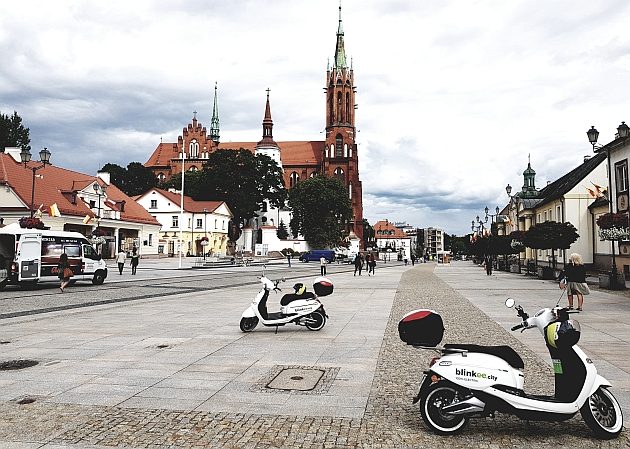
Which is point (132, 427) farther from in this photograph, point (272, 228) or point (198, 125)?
point (198, 125)

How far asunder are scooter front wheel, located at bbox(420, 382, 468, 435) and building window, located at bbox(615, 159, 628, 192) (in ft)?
88.7

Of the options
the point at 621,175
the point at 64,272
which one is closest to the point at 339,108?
the point at 621,175

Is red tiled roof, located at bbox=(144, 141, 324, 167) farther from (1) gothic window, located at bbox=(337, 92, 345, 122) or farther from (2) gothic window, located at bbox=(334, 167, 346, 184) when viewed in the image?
(1) gothic window, located at bbox=(337, 92, 345, 122)

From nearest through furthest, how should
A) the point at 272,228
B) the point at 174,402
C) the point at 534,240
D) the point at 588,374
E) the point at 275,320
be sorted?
the point at 588,374 → the point at 174,402 → the point at 275,320 → the point at 534,240 → the point at 272,228

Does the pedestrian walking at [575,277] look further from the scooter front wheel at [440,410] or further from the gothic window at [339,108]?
the gothic window at [339,108]

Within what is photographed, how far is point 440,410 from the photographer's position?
5.14 metres

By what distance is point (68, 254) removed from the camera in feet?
76.9

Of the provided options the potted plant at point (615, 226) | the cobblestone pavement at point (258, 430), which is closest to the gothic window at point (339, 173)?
the potted plant at point (615, 226)

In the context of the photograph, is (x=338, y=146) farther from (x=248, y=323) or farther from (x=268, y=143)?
(x=248, y=323)

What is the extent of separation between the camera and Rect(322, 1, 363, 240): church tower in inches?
4572

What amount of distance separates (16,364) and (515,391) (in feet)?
22.6

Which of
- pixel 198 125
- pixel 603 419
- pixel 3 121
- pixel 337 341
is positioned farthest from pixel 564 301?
pixel 198 125

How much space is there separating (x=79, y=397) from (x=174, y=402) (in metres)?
1.14

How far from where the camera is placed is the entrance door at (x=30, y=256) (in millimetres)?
21875
